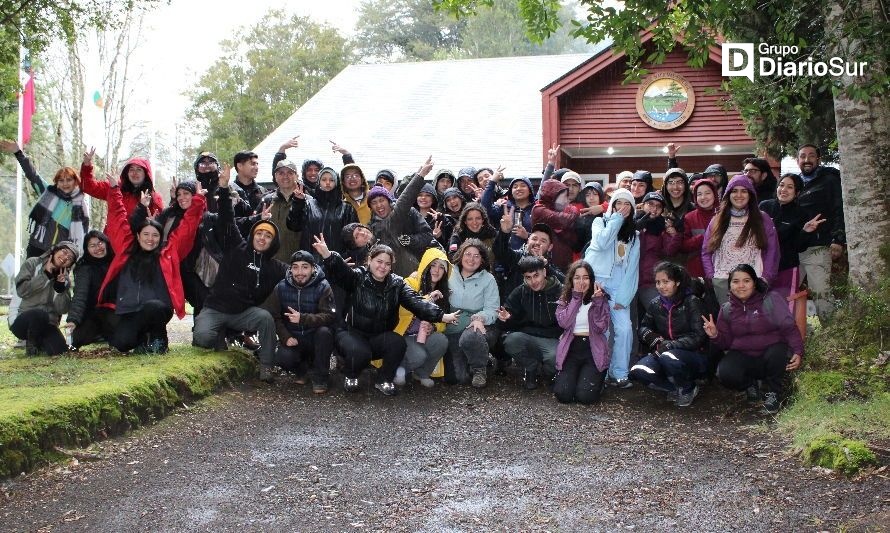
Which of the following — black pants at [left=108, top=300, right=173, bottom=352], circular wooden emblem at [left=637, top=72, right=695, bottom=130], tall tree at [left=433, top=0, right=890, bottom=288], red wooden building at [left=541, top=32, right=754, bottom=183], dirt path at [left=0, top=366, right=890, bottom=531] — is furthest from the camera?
circular wooden emblem at [left=637, top=72, right=695, bottom=130]

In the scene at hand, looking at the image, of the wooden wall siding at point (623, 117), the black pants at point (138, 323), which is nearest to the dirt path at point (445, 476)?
the black pants at point (138, 323)

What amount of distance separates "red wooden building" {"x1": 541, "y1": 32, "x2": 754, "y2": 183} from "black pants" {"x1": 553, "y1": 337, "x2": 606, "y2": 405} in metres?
11.1

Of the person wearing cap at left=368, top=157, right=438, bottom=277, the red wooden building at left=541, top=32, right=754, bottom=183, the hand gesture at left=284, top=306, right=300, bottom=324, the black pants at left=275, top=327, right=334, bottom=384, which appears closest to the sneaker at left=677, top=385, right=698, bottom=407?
the person wearing cap at left=368, top=157, right=438, bottom=277

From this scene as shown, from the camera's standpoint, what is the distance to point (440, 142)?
20.6 m

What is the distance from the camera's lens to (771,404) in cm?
694

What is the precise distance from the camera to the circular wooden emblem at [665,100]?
18.3 meters

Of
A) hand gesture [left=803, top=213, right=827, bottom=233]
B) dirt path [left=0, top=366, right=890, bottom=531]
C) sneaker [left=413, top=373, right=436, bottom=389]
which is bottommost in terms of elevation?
dirt path [left=0, top=366, right=890, bottom=531]

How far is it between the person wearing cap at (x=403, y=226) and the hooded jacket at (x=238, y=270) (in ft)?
3.76

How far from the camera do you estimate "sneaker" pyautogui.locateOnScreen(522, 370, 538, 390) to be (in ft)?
26.2

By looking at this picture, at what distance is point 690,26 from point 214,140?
91.3 feet

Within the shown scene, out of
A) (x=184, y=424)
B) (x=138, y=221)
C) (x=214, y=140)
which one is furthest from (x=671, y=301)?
(x=214, y=140)

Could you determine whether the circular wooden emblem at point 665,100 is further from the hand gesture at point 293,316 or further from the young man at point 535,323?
the hand gesture at point 293,316

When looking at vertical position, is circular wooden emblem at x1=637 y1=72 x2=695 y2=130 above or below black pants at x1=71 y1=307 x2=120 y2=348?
above

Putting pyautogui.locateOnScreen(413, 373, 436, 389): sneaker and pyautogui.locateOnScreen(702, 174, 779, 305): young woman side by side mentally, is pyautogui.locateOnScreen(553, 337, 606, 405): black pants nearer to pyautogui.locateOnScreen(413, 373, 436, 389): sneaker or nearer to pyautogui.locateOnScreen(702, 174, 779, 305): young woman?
pyautogui.locateOnScreen(413, 373, 436, 389): sneaker
